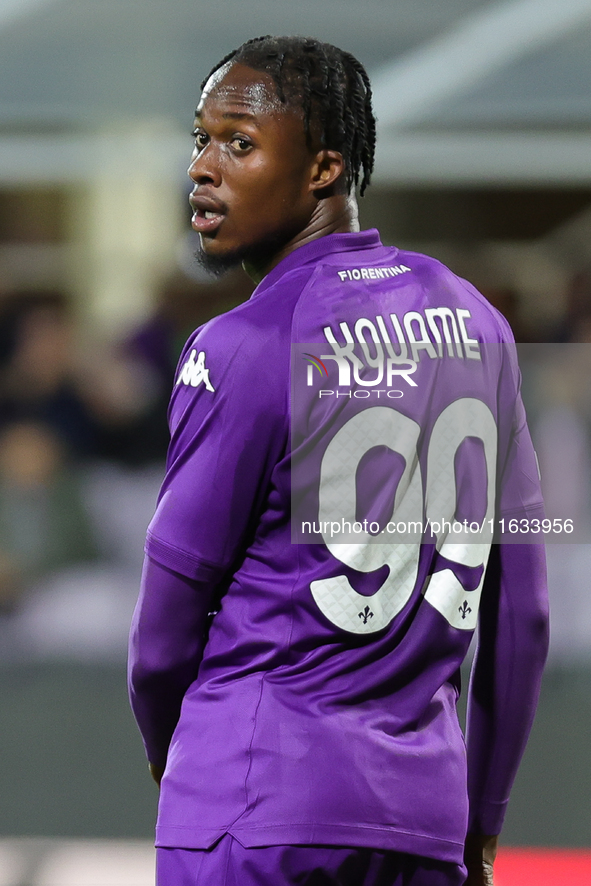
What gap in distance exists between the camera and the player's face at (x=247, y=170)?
4.17ft

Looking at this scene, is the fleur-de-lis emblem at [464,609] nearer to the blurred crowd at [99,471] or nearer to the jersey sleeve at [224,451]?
the jersey sleeve at [224,451]

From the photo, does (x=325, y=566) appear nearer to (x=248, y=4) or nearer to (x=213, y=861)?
(x=213, y=861)

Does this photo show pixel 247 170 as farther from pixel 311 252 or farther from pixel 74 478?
pixel 74 478

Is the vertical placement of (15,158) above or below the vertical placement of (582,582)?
→ above

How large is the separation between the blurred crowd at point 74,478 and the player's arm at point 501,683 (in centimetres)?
432

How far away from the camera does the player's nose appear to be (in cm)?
130

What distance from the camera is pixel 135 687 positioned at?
1.26 meters

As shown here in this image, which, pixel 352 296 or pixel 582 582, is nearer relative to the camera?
pixel 352 296

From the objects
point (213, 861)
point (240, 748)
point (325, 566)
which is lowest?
point (213, 861)

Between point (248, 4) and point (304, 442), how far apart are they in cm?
734

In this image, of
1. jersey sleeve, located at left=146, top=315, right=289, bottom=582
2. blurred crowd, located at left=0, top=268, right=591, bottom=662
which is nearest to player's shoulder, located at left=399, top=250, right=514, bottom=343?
jersey sleeve, located at left=146, top=315, right=289, bottom=582

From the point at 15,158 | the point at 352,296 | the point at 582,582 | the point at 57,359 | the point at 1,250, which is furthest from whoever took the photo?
the point at 15,158

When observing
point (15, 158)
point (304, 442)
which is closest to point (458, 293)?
point (304, 442)

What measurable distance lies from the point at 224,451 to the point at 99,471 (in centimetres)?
468
